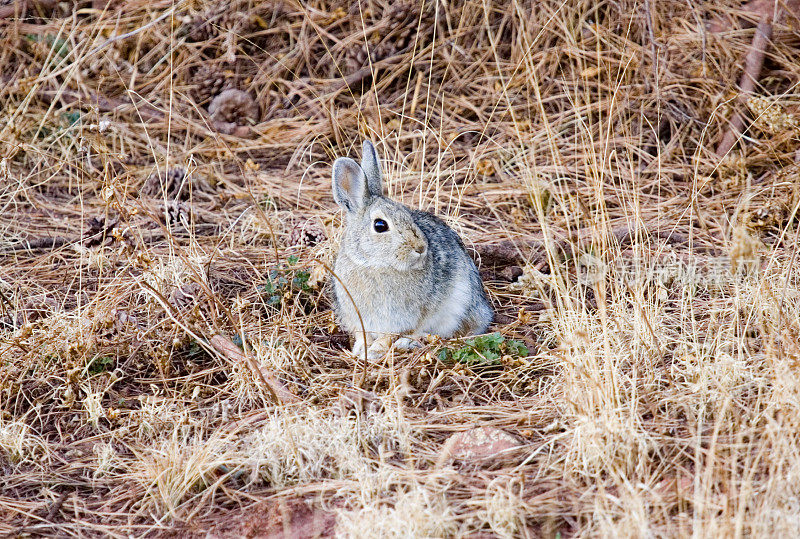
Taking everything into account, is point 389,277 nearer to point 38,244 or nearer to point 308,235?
point 308,235

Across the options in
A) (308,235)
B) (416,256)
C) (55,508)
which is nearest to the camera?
(55,508)

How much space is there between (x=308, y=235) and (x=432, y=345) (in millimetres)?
1526

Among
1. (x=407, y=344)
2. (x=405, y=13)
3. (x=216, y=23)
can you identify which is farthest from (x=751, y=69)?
(x=216, y=23)

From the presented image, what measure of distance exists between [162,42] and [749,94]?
461cm

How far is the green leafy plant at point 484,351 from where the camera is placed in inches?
163

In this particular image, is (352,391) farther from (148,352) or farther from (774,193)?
(774,193)

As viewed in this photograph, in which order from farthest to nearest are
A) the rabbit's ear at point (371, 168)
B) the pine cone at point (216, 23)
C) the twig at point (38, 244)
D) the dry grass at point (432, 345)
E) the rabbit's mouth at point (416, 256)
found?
the pine cone at point (216, 23) < the twig at point (38, 244) < the rabbit's ear at point (371, 168) < the rabbit's mouth at point (416, 256) < the dry grass at point (432, 345)

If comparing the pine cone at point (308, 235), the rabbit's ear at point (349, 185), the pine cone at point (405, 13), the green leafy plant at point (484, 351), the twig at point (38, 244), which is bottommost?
the twig at point (38, 244)

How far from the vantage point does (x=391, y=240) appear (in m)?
4.36

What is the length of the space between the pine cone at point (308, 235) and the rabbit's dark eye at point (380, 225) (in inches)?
43.4

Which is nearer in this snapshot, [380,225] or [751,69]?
[380,225]

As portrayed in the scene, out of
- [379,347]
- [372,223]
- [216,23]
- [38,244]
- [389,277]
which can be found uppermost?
[216,23]

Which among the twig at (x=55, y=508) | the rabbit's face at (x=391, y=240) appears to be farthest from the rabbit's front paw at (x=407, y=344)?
the twig at (x=55, y=508)

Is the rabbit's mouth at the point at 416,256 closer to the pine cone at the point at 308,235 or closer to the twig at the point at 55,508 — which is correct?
the pine cone at the point at 308,235
